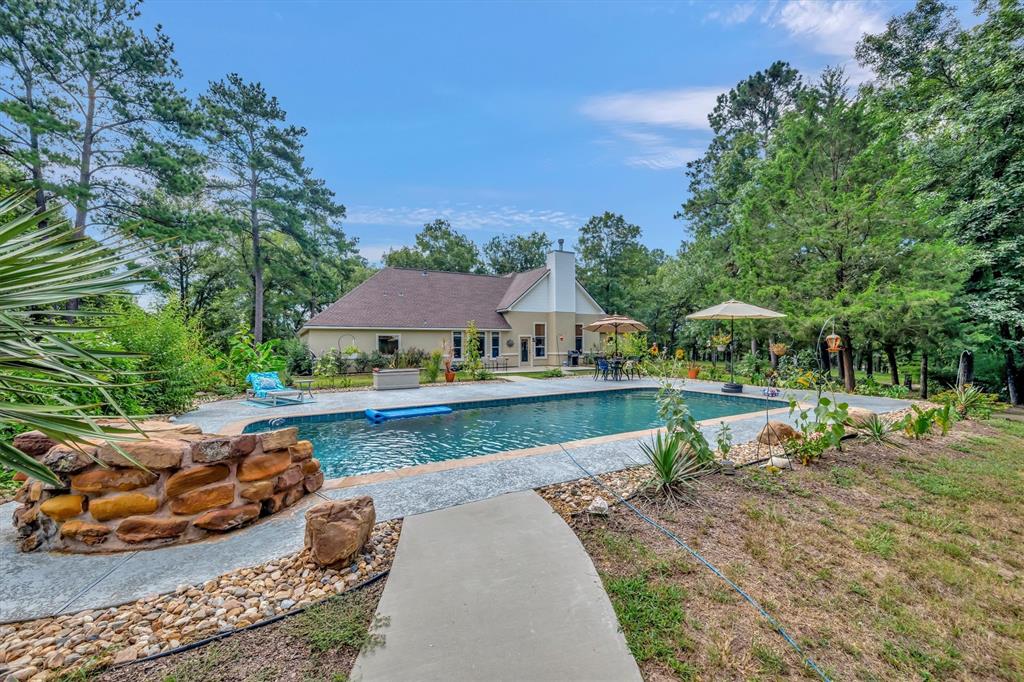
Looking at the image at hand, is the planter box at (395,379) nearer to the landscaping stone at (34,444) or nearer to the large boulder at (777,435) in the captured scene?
the landscaping stone at (34,444)

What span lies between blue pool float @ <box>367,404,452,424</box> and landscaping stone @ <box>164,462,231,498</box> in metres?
→ 5.36

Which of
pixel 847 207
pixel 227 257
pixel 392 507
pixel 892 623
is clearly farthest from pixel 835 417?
pixel 227 257

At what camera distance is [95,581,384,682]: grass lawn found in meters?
1.83

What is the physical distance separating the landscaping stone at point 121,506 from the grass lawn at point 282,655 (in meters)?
1.62

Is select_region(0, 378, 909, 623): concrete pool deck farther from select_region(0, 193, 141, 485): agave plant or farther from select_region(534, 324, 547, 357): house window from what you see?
select_region(534, 324, 547, 357): house window

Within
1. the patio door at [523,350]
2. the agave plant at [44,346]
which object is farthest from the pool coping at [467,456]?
the patio door at [523,350]

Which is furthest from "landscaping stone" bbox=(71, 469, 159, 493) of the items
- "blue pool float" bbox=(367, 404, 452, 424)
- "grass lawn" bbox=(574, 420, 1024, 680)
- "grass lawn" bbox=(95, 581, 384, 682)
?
"blue pool float" bbox=(367, 404, 452, 424)

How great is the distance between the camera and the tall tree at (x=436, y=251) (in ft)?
108

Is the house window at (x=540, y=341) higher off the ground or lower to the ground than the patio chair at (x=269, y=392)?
higher

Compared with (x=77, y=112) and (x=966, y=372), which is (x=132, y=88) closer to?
(x=77, y=112)

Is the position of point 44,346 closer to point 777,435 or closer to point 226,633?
point 226,633

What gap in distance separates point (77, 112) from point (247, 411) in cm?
1337

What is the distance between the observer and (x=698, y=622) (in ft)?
7.25

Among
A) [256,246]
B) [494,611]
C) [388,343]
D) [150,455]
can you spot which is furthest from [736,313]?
[256,246]
